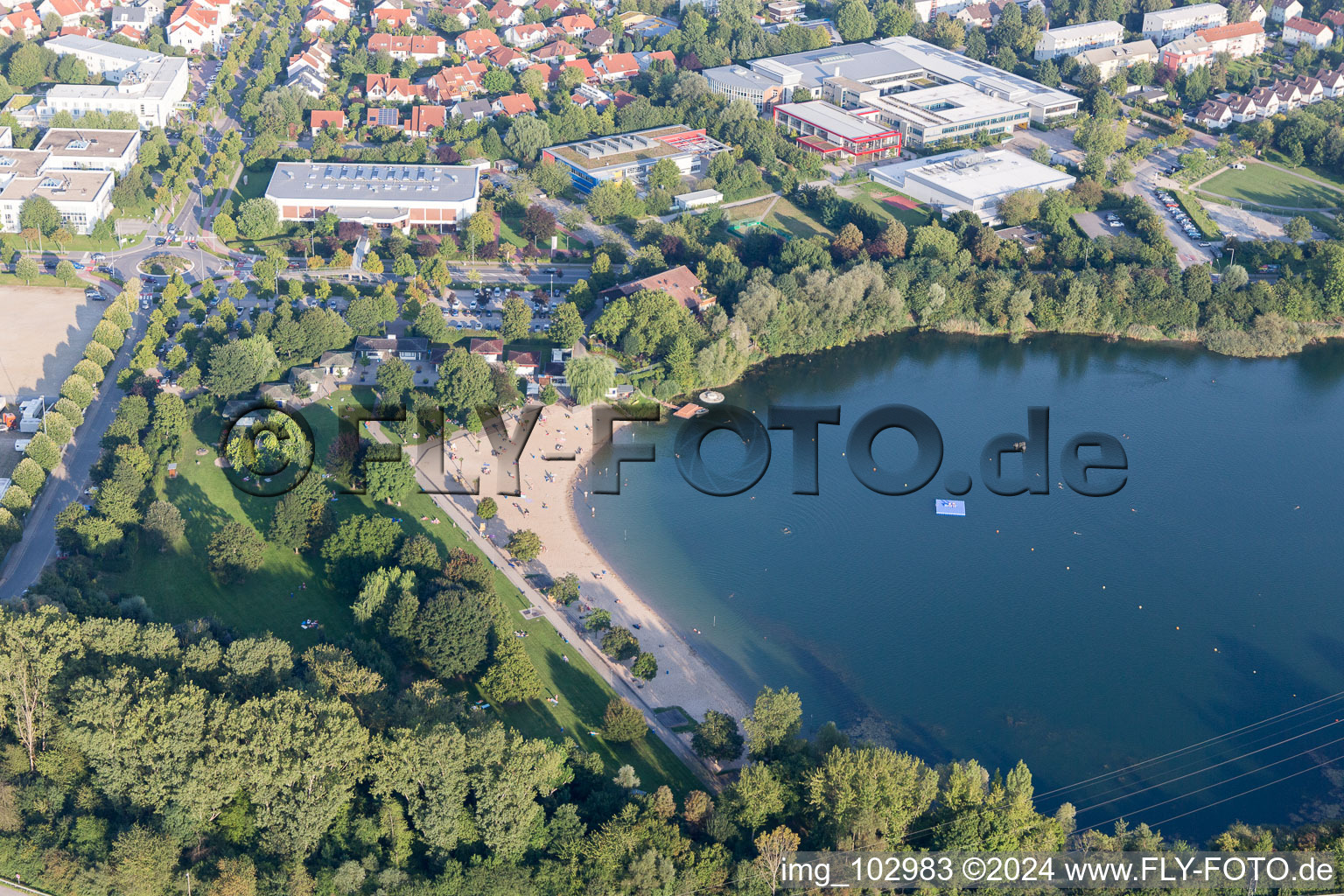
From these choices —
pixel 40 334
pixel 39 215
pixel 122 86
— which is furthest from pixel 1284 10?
pixel 40 334

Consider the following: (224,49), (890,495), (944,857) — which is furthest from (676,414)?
(224,49)

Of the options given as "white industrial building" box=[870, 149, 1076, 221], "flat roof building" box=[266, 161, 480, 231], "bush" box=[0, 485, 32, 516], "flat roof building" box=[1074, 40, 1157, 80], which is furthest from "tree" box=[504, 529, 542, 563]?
"flat roof building" box=[1074, 40, 1157, 80]

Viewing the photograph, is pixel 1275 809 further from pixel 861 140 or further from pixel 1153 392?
pixel 861 140

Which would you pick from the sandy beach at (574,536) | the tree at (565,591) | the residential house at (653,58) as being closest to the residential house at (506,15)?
the residential house at (653,58)

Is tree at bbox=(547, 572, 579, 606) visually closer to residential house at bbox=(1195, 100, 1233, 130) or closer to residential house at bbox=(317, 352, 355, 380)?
residential house at bbox=(317, 352, 355, 380)

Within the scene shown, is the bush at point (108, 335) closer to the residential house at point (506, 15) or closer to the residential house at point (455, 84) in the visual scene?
the residential house at point (455, 84)

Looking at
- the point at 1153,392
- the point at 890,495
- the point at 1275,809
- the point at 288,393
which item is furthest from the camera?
the point at 1153,392
